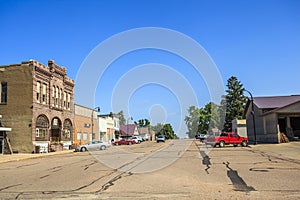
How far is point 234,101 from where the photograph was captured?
90.3m

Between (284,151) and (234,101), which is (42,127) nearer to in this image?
(284,151)

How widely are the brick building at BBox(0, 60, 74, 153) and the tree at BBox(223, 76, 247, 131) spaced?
184 feet

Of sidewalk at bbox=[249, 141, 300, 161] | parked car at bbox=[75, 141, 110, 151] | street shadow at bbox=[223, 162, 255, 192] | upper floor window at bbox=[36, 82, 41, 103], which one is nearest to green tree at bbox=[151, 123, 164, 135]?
parked car at bbox=[75, 141, 110, 151]

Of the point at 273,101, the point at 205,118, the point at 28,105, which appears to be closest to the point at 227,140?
the point at 273,101

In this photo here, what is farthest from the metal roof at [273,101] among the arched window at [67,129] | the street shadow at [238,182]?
the street shadow at [238,182]

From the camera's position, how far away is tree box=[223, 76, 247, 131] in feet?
284

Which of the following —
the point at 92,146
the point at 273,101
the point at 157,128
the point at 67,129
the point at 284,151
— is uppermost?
the point at 273,101

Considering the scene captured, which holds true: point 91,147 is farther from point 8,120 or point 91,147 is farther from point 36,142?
point 8,120

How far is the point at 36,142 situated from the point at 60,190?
2776cm

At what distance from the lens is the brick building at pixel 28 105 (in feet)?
116

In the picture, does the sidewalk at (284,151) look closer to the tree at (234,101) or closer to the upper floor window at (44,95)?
the upper floor window at (44,95)

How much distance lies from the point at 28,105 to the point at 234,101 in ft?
220

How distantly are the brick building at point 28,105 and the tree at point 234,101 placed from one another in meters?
56.1

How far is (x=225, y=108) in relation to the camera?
93.1 m
